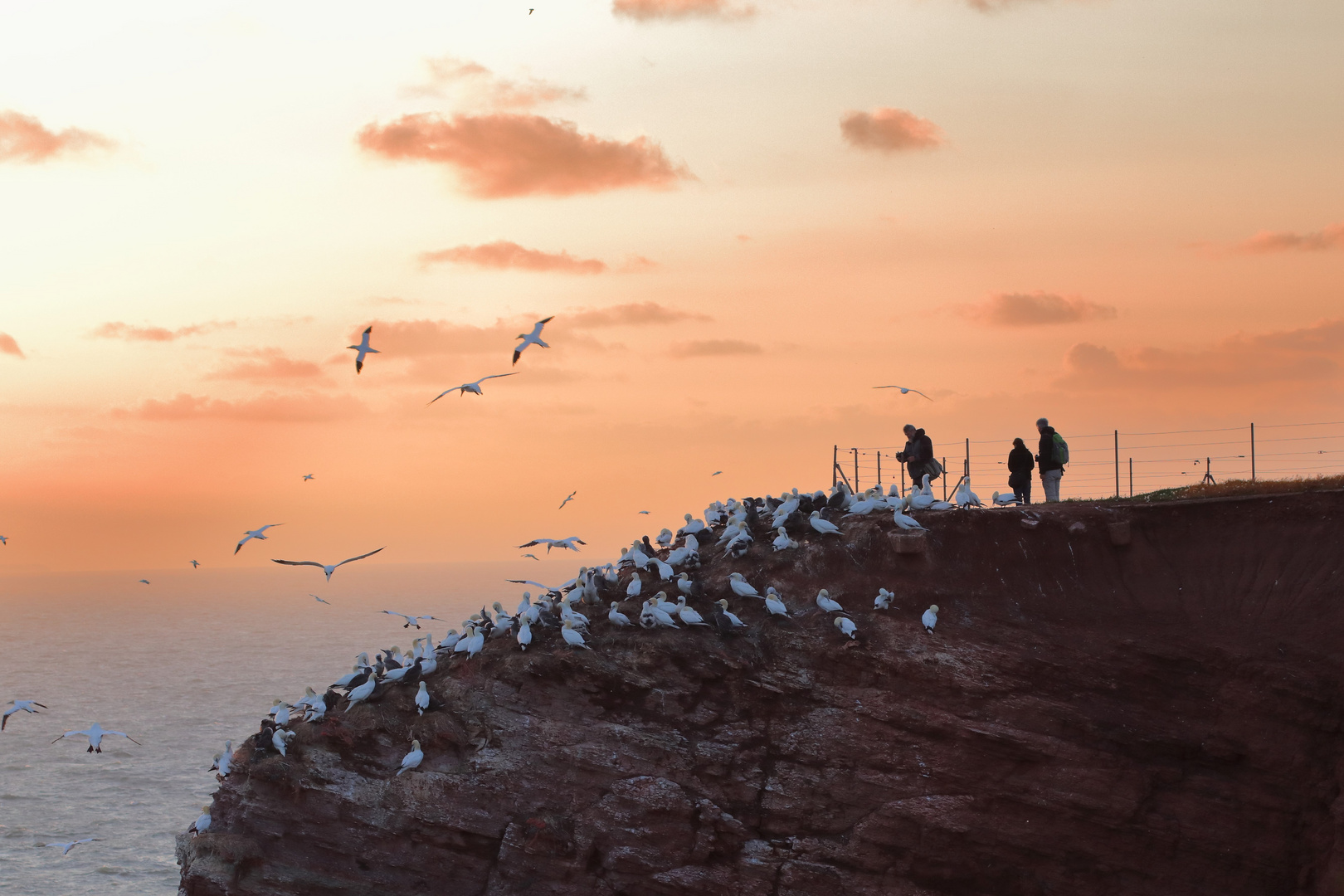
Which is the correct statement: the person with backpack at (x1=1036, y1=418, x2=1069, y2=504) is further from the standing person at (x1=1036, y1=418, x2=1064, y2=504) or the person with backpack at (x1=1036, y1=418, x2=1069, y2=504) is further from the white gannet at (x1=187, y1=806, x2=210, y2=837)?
the white gannet at (x1=187, y1=806, x2=210, y2=837)

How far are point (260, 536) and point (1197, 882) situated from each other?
22970mm

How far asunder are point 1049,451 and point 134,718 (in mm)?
70385

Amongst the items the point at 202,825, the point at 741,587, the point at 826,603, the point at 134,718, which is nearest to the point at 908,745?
the point at 826,603

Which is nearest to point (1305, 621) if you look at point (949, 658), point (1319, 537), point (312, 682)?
point (1319, 537)

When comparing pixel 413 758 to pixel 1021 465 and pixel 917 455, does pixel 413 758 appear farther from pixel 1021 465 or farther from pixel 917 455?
pixel 1021 465

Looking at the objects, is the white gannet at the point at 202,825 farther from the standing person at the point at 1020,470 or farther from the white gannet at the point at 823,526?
the standing person at the point at 1020,470

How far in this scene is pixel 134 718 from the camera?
78625 millimetres

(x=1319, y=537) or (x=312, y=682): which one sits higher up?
(x=1319, y=537)

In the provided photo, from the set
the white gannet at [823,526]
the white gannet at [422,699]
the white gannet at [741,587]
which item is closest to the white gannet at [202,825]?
the white gannet at [422,699]

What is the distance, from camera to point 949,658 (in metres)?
23.6

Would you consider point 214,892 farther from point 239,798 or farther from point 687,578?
point 687,578

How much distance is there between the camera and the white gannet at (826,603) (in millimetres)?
24281

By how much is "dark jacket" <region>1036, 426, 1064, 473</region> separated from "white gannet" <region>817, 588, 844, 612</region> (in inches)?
305

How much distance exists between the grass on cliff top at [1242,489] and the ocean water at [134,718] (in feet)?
125
